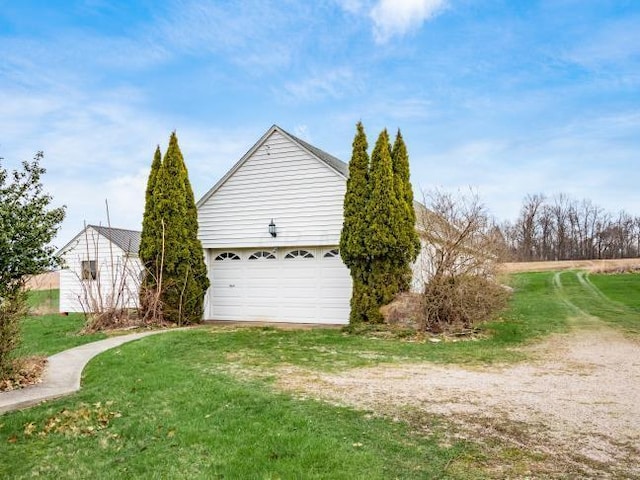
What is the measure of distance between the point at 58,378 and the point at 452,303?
326 inches

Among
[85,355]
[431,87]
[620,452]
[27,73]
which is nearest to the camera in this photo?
[620,452]

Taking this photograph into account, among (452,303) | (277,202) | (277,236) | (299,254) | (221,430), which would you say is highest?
(277,202)

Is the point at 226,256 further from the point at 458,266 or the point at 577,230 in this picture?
the point at 577,230

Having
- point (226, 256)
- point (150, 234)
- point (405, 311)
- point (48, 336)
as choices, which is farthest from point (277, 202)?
point (48, 336)

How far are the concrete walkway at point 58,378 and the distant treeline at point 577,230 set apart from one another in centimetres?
5128

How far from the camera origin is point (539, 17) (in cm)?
1234

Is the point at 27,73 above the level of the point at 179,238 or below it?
above

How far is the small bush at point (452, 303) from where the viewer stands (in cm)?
1121

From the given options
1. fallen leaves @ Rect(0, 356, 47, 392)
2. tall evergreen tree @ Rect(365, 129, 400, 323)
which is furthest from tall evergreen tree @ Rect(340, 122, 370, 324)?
fallen leaves @ Rect(0, 356, 47, 392)

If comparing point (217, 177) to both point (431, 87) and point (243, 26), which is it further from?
point (431, 87)

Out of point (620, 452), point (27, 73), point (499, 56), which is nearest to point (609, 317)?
point (499, 56)

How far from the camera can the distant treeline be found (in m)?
54.4

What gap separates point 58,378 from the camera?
7.28 m

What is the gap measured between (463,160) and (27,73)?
16893 millimetres
